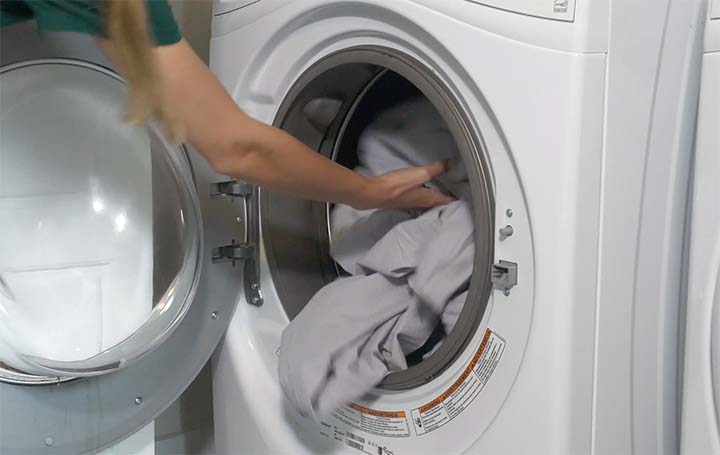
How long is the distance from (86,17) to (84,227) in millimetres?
345

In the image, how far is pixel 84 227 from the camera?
104 cm

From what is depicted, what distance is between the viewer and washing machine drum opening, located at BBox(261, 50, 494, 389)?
1.08m

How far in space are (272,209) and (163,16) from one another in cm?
42

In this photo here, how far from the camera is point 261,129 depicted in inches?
36.1

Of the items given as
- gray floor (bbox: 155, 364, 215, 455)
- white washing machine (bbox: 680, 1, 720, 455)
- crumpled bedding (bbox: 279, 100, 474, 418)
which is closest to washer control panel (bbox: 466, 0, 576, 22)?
white washing machine (bbox: 680, 1, 720, 455)

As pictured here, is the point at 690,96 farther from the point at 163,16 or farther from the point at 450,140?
the point at 163,16

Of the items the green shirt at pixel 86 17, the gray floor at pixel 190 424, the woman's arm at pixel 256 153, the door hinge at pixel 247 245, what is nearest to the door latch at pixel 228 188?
the door hinge at pixel 247 245

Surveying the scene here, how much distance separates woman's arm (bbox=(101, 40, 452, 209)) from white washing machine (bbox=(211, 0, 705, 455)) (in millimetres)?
155

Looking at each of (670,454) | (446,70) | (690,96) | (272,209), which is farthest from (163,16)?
(670,454)

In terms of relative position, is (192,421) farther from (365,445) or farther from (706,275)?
(706,275)

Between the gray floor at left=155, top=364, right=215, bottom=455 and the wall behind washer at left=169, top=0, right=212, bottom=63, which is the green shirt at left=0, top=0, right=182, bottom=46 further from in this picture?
the gray floor at left=155, top=364, right=215, bottom=455

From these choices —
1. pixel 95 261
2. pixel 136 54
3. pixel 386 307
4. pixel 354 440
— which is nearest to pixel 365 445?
pixel 354 440

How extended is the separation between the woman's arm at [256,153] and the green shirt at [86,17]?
19 mm

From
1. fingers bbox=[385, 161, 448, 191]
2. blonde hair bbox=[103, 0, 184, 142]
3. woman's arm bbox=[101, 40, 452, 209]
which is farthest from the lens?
fingers bbox=[385, 161, 448, 191]
